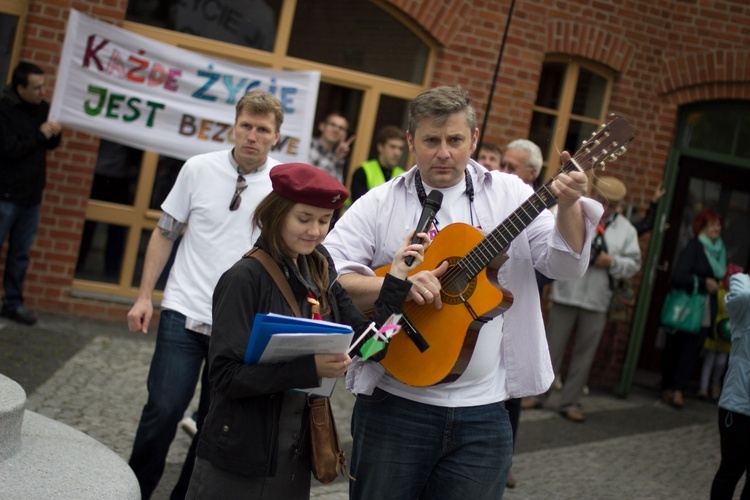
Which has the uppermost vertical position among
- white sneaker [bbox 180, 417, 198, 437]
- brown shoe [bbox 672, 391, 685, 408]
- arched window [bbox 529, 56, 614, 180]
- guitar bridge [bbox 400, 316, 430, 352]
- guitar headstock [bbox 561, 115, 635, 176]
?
arched window [bbox 529, 56, 614, 180]

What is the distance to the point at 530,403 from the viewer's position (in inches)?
351

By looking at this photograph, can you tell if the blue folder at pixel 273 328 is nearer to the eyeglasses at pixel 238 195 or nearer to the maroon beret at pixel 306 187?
the maroon beret at pixel 306 187

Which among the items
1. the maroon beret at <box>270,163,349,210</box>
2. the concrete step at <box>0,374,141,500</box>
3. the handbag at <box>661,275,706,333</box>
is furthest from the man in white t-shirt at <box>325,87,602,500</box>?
the handbag at <box>661,275,706,333</box>

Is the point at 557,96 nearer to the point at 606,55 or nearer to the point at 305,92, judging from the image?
the point at 606,55

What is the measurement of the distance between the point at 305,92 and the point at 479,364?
5357 mm

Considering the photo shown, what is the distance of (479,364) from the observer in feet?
11.6

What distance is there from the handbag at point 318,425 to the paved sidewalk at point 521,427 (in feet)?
7.78

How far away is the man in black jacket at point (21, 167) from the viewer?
315 inches

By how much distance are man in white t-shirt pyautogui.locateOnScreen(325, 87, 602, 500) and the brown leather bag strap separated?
15.8 inches

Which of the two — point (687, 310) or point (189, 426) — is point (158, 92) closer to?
point (189, 426)

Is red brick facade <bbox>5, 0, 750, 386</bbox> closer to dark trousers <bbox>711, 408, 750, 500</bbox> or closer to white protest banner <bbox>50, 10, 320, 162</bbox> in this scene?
white protest banner <bbox>50, 10, 320, 162</bbox>

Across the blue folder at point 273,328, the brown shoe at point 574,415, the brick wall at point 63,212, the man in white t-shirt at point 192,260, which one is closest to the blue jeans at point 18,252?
the brick wall at point 63,212

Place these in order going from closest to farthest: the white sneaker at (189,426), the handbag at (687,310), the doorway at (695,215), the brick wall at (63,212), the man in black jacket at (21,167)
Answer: the white sneaker at (189,426), the man in black jacket at (21,167), the brick wall at (63,212), the handbag at (687,310), the doorway at (695,215)

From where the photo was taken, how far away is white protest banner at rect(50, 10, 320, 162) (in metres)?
8.02
